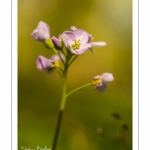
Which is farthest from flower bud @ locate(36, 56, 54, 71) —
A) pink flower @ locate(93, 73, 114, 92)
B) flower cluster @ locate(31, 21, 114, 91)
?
pink flower @ locate(93, 73, 114, 92)

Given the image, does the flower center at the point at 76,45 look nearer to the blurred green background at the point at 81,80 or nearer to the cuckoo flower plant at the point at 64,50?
the cuckoo flower plant at the point at 64,50

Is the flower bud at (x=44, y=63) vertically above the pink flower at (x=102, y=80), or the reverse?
the flower bud at (x=44, y=63)

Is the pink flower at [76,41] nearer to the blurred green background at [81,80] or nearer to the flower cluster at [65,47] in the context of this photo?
the flower cluster at [65,47]

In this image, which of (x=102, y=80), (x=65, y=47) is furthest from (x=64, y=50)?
(x=102, y=80)

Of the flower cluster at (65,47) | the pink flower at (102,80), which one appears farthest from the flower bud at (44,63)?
the pink flower at (102,80)

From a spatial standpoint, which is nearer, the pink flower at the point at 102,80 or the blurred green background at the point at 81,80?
the pink flower at the point at 102,80

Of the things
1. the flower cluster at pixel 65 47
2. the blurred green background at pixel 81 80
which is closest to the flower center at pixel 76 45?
the flower cluster at pixel 65 47

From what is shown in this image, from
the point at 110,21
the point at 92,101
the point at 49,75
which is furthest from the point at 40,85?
the point at 110,21
